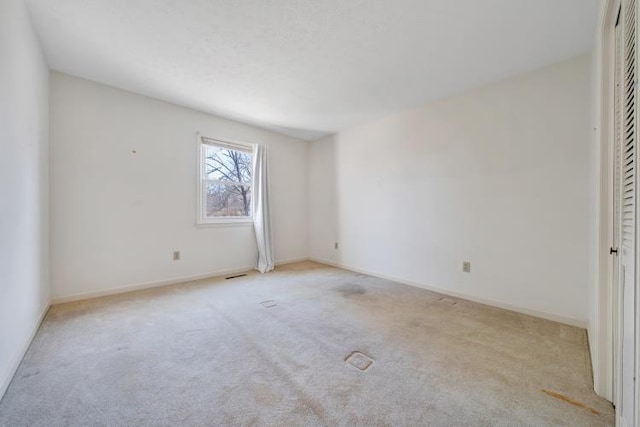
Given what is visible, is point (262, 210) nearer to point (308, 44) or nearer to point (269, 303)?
point (269, 303)

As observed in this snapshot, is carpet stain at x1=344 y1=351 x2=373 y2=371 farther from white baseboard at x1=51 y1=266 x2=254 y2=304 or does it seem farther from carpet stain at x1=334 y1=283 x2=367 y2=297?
white baseboard at x1=51 y1=266 x2=254 y2=304

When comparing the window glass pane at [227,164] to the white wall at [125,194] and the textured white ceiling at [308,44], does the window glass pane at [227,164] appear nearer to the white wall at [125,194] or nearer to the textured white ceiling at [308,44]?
the white wall at [125,194]

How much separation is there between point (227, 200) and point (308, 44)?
2595 mm

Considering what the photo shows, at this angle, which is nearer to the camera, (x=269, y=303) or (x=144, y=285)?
(x=269, y=303)

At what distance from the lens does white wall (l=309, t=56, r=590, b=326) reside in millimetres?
2268

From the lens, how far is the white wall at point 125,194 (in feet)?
8.76

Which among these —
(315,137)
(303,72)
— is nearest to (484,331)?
(303,72)

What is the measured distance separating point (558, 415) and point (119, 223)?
401 centimetres

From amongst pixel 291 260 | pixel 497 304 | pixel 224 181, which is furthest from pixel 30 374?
pixel 497 304

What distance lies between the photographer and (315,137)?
471 centimetres

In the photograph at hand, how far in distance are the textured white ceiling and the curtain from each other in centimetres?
119

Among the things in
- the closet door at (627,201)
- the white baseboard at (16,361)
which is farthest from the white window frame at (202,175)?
the closet door at (627,201)

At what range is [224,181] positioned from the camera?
3.91m

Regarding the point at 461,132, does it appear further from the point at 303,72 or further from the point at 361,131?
the point at 303,72
